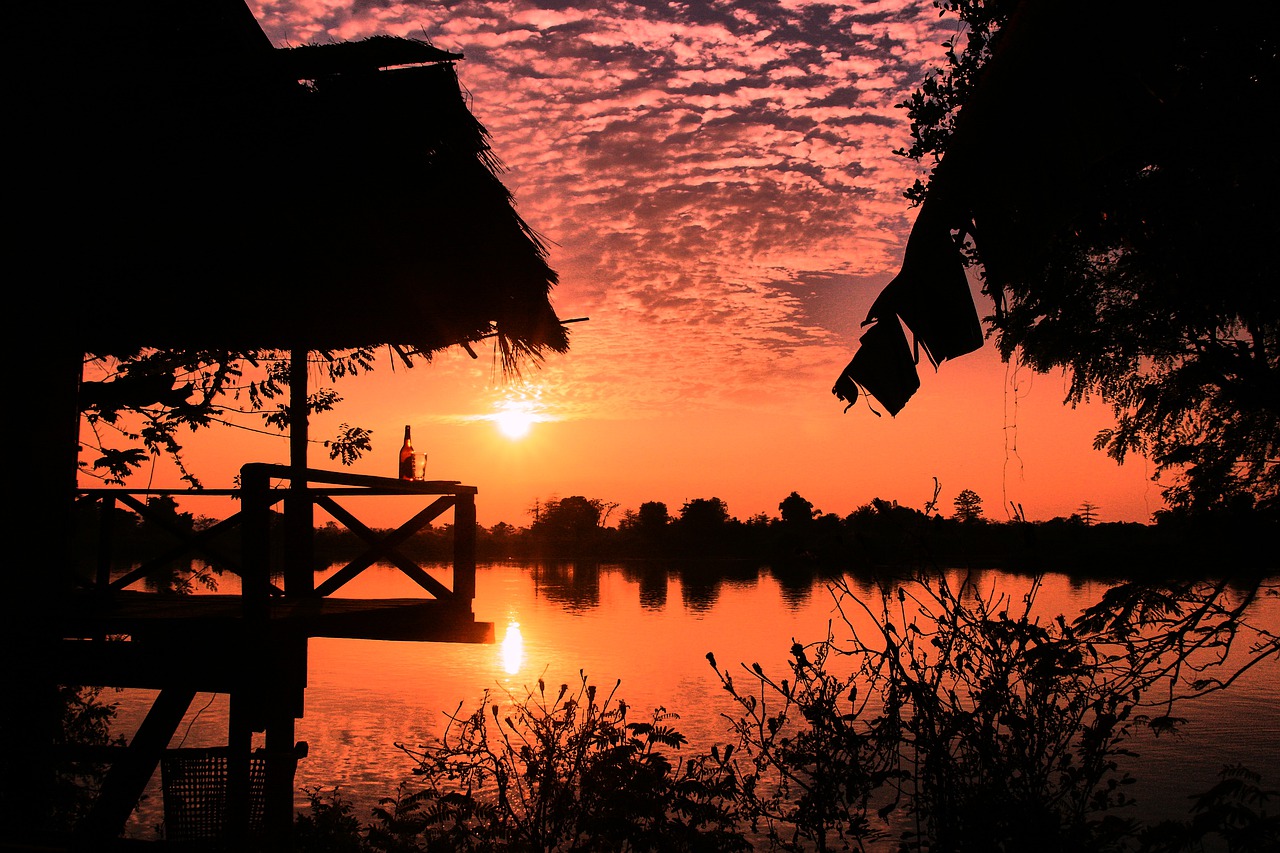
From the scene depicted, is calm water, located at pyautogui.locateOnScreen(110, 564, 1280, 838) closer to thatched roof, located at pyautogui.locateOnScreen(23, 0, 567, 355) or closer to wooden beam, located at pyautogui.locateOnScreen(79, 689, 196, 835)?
wooden beam, located at pyautogui.locateOnScreen(79, 689, 196, 835)

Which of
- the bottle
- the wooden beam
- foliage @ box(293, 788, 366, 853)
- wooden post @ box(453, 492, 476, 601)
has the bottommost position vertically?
foliage @ box(293, 788, 366, 853)

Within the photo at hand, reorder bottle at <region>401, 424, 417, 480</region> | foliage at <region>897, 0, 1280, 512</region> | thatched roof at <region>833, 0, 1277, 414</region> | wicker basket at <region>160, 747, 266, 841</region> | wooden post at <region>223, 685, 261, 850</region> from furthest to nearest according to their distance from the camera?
bottle at <region>401, 424, 417, 480</region>, wicker basket at <region>160, 747, 266, 841</region>, wooden post at <region>223, 685, 261, 850</region>, foliage at <region>897, 0, 1280, 512</region>, thatched roof at <region>833, 0, 1277, 414</region>

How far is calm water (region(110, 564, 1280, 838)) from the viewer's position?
45.0 ft

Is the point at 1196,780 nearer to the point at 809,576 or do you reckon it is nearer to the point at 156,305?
the point at 156,305

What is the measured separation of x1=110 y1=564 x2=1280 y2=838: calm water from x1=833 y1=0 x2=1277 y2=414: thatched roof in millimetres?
2322

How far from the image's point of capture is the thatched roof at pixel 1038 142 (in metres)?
2.62

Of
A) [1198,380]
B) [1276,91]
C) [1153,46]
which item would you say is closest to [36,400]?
[1153,46]

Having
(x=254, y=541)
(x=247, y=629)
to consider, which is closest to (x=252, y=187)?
(x=254, y=541)

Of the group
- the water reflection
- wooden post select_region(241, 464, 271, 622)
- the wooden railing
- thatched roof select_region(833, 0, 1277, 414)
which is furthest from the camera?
the water reflection

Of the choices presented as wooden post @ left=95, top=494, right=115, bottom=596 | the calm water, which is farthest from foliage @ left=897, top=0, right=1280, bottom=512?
wooden post @ left=95, top=494, right=115, bottom=596

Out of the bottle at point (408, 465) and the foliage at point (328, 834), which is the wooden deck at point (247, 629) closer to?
the bottle at point (408, 465)

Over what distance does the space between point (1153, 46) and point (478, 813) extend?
207 inches

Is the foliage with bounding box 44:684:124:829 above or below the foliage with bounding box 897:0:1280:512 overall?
below

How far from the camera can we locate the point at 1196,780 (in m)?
13.5
